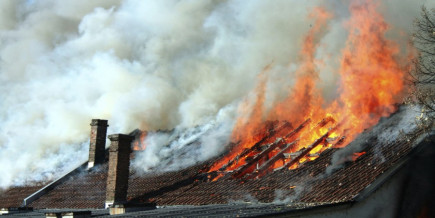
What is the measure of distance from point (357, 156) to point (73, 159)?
15421mm

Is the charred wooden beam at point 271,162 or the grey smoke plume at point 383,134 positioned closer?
the grey smoke plume at point 383,134

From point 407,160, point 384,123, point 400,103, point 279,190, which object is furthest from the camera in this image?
point 400,103

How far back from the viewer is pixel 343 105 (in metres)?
18.3

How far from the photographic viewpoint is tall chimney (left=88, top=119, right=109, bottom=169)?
22892mm

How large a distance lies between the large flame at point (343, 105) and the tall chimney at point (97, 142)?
6.14 m

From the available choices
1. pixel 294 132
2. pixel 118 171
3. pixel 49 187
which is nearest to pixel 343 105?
pixel 294 132

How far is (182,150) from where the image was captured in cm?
2131

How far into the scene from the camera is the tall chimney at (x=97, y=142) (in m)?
22.9

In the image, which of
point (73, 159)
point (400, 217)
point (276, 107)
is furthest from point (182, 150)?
point (400, 217)

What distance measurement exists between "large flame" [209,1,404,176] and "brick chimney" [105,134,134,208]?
2878 millimetres

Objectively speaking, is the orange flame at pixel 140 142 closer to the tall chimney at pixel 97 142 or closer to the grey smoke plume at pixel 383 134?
the tall chimney at pixel 97 142

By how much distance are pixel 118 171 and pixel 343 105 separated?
25.1 feet

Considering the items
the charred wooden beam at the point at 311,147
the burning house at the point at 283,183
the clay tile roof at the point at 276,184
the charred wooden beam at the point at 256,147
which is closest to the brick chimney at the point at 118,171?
the burning house at the point at 283,183

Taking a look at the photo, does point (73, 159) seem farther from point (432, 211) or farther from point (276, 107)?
point (432, 211)
